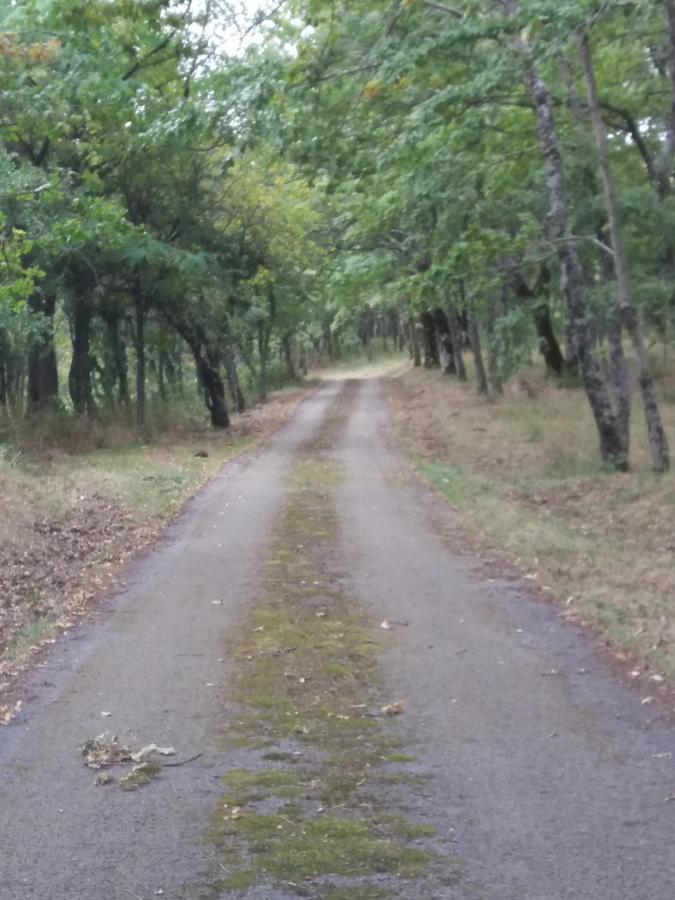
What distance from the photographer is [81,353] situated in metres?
28.2

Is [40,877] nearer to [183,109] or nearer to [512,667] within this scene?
[512,667]

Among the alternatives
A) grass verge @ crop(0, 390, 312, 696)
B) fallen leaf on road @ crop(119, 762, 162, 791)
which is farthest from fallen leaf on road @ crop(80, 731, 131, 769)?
grass verge @ crop(0, 390, 312, 696)

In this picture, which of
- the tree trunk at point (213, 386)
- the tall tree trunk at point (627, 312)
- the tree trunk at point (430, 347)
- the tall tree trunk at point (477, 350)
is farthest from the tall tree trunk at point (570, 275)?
the tree trunk at point (430, 347)

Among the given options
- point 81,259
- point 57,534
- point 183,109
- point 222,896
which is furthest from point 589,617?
point 81,259

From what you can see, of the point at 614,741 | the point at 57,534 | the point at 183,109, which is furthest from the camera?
the point at 183,109

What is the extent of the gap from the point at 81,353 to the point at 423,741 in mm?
23419

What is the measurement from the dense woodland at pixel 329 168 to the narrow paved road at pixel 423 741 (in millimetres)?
5640

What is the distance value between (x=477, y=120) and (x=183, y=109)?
5.10 m

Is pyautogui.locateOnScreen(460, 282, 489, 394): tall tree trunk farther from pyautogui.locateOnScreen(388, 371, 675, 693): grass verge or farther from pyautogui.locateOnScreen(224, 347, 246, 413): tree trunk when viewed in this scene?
pyautogui.locateOnScreen(224, 347, 246, 413): tree trunk

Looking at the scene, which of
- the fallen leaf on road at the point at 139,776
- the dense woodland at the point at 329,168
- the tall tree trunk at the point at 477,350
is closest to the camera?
the fallen leaf on road at the point at 139,776

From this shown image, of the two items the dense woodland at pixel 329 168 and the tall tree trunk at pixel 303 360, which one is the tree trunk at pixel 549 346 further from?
the tall tree trunk at pixel 303 360

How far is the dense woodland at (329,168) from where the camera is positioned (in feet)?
48.3

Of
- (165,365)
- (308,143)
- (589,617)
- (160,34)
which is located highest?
(160,34)

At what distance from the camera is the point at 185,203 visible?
2708 cm
